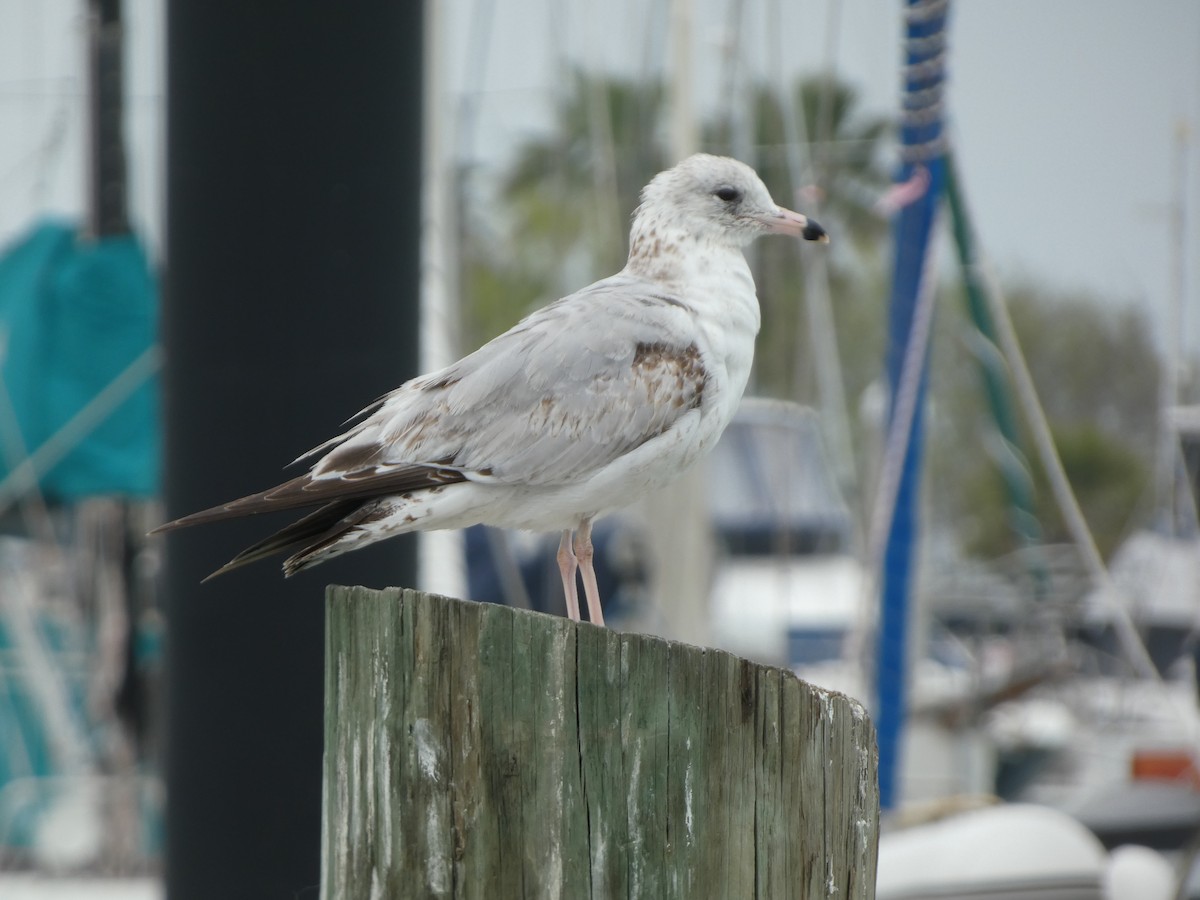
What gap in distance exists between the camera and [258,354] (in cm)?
303

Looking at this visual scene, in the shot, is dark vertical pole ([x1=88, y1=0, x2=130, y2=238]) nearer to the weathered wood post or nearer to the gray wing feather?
the gray wing feather

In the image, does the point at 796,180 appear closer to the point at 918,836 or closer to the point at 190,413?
the point at 918,836

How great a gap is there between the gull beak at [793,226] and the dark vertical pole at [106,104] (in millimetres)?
7097

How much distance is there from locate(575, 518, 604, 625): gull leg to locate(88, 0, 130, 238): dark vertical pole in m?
7.21

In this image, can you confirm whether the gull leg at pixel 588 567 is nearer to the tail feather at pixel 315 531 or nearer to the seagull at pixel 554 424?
the seagull at pixel 554 424

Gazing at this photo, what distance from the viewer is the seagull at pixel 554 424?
2785mm

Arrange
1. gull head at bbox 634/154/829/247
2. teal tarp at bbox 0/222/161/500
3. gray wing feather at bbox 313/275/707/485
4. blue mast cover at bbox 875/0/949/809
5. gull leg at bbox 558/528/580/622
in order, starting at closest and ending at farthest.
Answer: gray wing feather at bbox 313/275/707/485
gull leg at bbox 558/528/580/622
gull head at bbox 634/154/829/247
blue mast cover at bbox 875/0/949/809
teal tarp at bbox 0/222/161/500

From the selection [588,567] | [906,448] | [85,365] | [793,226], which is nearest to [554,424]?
[588,567]

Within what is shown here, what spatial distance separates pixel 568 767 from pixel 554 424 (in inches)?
44.6

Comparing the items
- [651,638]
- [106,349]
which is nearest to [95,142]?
[106,349]

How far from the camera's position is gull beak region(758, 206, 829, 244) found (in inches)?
138

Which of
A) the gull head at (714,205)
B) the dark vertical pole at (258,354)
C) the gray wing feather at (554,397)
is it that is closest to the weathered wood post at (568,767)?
the gray wing feather at (554,397)

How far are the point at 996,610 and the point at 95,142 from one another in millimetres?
9065

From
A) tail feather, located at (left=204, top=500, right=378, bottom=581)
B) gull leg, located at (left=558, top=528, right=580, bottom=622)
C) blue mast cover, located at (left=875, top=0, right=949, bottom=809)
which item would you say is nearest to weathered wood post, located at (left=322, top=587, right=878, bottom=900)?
tail feather, located at (left=204, top=500, right=378, bottom=581)
